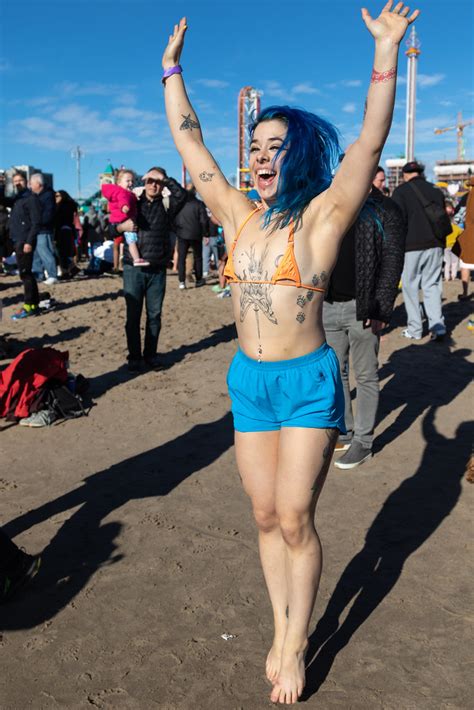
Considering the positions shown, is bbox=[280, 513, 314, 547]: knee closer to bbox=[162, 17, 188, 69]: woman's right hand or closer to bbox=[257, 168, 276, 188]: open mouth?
bbox=[257, 168, 276, 188]: open mouth

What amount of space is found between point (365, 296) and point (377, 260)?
314 mm

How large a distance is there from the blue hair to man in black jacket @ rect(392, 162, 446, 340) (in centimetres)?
630

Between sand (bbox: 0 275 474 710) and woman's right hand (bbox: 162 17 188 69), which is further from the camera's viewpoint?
woman's right hand (bbox: 162 17 188 69)

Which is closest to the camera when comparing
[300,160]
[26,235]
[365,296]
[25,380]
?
[300,160]

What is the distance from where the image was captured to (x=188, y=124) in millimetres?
2688

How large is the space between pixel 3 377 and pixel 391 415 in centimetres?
382

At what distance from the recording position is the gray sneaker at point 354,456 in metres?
4.95

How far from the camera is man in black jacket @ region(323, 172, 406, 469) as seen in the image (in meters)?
4.74

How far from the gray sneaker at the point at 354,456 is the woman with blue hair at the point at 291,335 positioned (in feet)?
8.29

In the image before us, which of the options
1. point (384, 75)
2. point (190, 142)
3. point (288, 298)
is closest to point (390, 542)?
point (288, 298)

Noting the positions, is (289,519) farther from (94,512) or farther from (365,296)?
(365,296)

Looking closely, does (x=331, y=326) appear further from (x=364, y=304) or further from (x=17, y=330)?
(x=17, y=330)

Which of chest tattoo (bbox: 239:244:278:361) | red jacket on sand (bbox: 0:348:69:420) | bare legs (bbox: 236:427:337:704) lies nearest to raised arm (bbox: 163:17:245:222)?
chest tattoo (bbox: 239:244:278:361)

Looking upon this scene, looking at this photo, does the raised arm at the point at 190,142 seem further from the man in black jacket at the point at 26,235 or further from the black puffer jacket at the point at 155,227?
the man in black jacket at the point at 26,235
